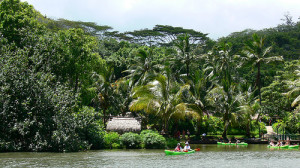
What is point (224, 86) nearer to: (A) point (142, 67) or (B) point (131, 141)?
(A) point (142, 67)

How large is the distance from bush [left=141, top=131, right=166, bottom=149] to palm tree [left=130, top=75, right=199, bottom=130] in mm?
2758

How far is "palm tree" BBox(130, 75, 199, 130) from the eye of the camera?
32.6 metres

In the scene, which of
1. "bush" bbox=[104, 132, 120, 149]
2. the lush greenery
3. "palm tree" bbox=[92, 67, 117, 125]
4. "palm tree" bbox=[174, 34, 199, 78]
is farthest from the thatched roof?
"palm tree" bbox=[174, 34, 199, 78]

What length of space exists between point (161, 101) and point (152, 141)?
436 centimetres

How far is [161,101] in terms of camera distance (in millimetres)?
33281

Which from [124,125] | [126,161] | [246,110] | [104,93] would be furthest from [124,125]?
[126,161]

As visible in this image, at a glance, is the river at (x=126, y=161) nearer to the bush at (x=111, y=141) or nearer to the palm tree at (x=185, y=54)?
the bush at (x=111, y=141)

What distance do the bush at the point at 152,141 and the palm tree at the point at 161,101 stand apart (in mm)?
2758

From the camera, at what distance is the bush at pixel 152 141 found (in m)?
30.4

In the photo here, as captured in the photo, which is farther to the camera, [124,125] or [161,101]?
[124,125]

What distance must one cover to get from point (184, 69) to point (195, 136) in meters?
15.1

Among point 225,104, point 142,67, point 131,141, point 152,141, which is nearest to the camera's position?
point 152,141

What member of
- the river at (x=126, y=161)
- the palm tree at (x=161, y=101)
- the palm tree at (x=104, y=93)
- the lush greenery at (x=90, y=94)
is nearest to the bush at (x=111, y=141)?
the lush greenery at (x=90, y=94)

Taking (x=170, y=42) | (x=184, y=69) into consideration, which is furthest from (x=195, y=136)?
(x=170, y=42)
